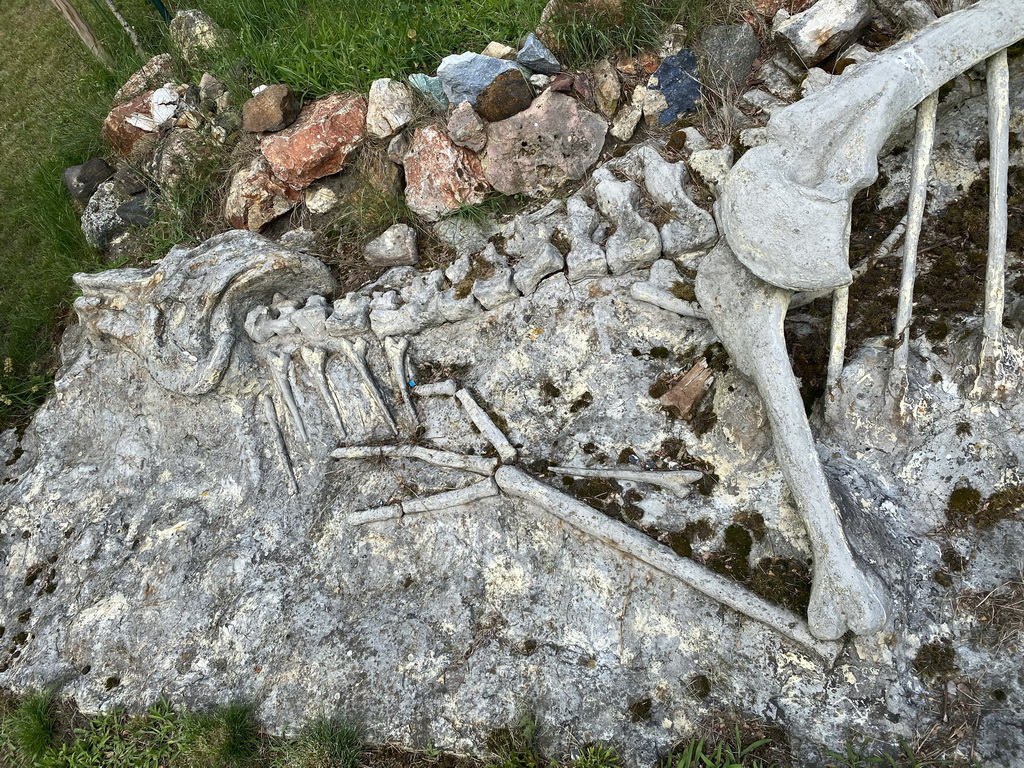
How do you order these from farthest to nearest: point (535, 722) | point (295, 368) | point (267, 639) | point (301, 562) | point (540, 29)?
point (540, 29) < point (295, 368) < point (301, 562) < point (267, 639) < point (535, 722)

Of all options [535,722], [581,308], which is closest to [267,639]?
[535,722]

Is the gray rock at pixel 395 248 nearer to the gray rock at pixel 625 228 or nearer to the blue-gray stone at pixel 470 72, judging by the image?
the blue-gray stone at pixel 470 72

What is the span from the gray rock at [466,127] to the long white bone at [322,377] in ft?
5.75

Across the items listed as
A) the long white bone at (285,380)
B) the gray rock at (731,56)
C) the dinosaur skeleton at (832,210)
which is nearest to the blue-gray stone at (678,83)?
the gray rock at (731,56)

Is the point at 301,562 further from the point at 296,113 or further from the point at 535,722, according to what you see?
the point at 296,113

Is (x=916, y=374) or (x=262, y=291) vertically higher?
(x=262, y=291)

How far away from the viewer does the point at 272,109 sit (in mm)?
5125

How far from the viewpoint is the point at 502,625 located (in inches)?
131

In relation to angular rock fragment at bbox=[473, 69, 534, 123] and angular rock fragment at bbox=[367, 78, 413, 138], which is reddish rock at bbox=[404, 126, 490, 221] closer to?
angular rock fragment at bbox=[367, 78, 413, 138]

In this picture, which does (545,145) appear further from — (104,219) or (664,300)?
(104,219)

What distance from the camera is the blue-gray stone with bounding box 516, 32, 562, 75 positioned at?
4539 mm

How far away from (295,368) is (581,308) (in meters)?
1.93

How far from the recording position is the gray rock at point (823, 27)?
3.99 m

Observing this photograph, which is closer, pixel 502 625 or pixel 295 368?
pixel 502 625
